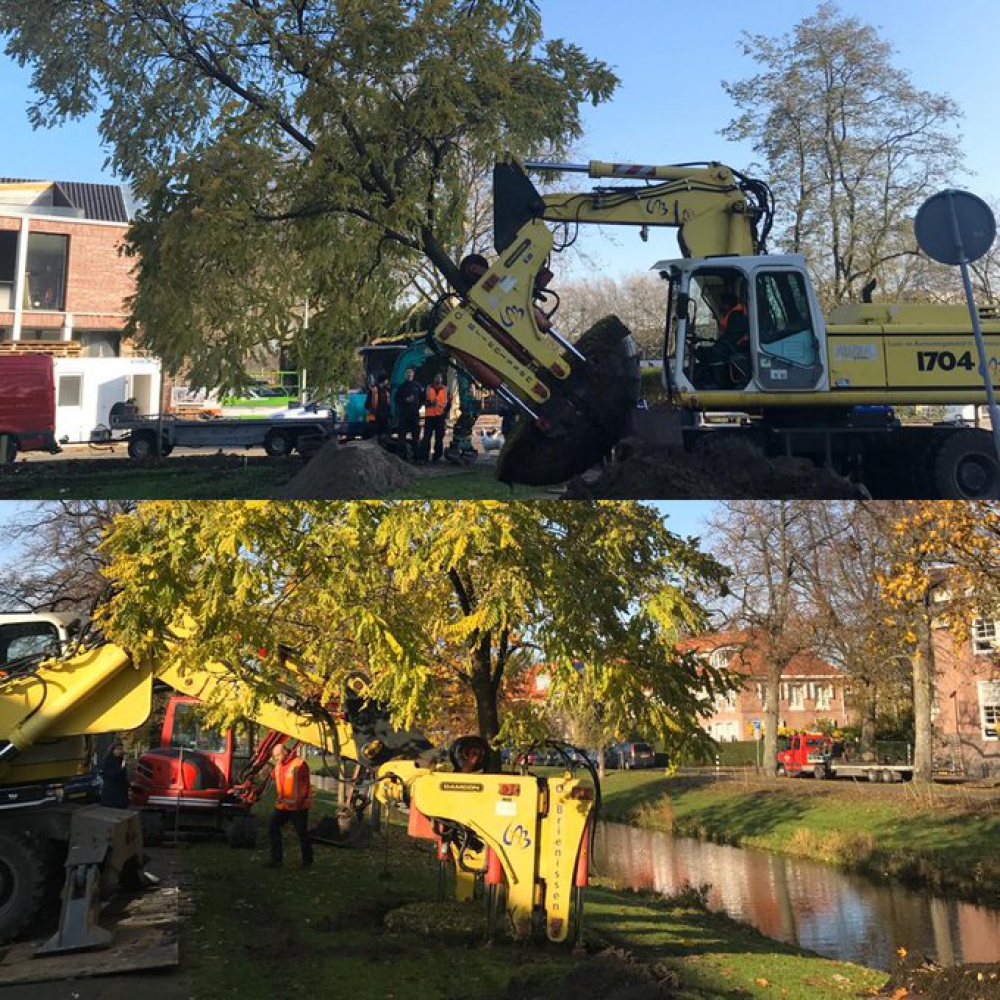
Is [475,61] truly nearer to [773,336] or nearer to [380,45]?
[380,45]

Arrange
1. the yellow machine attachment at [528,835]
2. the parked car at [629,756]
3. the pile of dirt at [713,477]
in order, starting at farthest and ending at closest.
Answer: the parked car at [629,756] < the pile of dirt at [713,477] < the yellow machine attachment at [528,835]

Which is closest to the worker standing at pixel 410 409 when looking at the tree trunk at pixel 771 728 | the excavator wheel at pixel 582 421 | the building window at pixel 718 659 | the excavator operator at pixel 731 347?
the excavator wheel at pixel 582 421

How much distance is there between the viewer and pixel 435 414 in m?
10.2

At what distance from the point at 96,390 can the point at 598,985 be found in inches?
271

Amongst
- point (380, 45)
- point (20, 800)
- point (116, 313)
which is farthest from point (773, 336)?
point (20, 800)

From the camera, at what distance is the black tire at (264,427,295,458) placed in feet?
34.3

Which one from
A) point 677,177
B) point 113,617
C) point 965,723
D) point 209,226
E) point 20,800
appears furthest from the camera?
point 965,723

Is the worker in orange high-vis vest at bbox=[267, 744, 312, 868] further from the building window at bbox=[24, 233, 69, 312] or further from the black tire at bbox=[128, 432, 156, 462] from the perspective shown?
the building window at bbox=[24, 233, 69, 312]

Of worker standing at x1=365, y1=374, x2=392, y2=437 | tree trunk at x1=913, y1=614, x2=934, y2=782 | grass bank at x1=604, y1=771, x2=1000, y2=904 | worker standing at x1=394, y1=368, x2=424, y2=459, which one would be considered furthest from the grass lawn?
tree trunk at x1=913, y1=614, x2=934, y2=782

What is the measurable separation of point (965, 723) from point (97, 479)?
2988cm

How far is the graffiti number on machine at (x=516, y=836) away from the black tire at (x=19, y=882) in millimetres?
3761

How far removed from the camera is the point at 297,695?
32.4 feet

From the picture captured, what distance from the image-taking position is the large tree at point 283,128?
10102 mm

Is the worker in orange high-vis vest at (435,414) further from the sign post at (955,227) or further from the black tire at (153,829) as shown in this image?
the black tire at (153,829)
